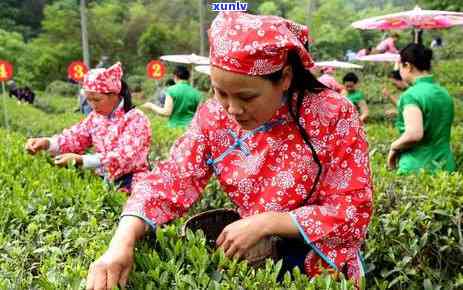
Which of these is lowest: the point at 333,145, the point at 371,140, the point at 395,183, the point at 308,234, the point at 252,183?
the point at 371,140

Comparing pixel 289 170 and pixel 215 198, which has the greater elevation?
pixel 289 170

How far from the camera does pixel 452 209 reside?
2.90 metres

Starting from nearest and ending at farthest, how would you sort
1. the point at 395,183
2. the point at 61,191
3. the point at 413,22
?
the point at 61,191
the point at 395,183
the point at 413,22

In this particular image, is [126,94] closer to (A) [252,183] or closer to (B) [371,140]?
(A) [252,183]

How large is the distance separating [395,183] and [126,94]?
66.5 inches

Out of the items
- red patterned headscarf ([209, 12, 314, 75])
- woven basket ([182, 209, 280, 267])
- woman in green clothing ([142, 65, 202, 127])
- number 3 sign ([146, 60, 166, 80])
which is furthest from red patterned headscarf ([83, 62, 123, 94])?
number 3 sign ([146, 60, 166, 80])

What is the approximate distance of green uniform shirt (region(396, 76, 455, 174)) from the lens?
3.75 meters

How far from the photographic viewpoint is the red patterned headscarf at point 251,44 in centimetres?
149

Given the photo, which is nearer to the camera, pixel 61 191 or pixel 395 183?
pixel 61 191

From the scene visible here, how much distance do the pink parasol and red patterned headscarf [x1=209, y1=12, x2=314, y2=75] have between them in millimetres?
6006

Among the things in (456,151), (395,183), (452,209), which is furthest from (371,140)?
(452,209)

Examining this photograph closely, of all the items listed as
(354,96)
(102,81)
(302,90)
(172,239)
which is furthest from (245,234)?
(354,96)

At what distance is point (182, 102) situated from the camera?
267 inches

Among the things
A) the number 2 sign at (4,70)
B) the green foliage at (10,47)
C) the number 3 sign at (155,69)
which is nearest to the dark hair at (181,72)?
the number 2 sign at (4,70)
